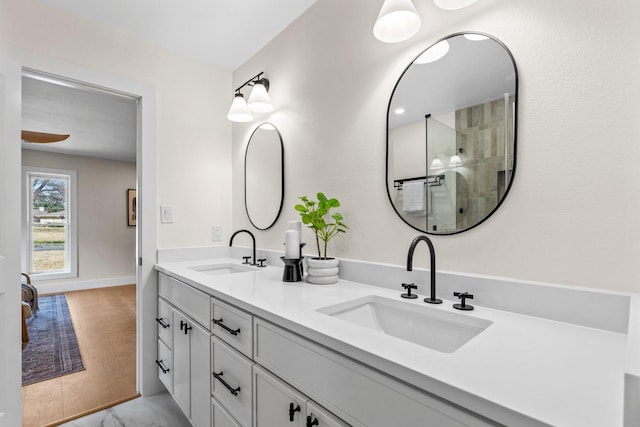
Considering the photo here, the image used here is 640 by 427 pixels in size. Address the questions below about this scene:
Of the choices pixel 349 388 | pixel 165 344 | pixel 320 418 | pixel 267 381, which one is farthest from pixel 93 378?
pixel 349 388

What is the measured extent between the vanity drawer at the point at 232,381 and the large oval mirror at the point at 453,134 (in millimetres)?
862

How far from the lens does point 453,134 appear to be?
45.9 inches

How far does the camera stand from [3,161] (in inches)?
63.1

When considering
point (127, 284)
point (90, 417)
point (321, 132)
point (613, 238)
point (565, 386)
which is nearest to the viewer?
point (565, 386)

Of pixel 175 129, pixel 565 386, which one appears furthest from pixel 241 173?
pixel 565 386

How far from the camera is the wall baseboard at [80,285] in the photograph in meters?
4.95

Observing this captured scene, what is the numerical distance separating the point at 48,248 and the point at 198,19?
5.22m

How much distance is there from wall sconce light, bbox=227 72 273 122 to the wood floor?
198 cm

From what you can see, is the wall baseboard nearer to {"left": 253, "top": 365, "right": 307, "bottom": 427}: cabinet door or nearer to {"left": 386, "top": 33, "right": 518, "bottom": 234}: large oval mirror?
{"left": 253, "top": 365, "right": 307, "bottom": 427}: cabinet door

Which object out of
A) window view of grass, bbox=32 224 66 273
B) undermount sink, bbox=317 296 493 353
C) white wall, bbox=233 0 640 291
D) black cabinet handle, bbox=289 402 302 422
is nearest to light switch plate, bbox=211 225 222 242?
white wall, bbox=233 0 640 291

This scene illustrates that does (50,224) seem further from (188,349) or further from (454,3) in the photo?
(454,3)

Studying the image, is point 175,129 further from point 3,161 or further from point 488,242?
point 488,242

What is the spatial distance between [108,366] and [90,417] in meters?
0.77

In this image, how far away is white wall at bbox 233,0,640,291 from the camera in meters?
0.83
